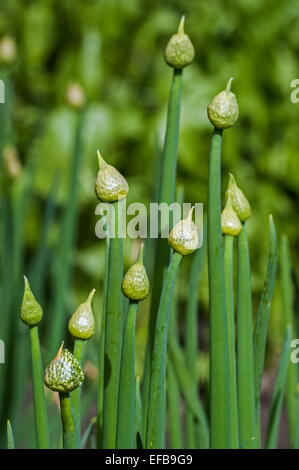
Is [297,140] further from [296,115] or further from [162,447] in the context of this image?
[162,447]

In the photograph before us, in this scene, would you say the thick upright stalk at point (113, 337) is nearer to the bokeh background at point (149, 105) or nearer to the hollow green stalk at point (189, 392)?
Result: the hollow green stalk at point (189, 392)

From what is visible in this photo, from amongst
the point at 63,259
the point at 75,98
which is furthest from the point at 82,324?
the point at 75,98

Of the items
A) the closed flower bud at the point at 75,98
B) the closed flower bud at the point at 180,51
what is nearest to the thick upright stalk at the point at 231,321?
the closed flower bud at the point at 180,51

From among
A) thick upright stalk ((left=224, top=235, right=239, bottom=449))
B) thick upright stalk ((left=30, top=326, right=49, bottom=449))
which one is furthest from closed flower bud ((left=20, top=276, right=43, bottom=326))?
thick upright stalk ((left=224, top=235, right=239, bottom=449))

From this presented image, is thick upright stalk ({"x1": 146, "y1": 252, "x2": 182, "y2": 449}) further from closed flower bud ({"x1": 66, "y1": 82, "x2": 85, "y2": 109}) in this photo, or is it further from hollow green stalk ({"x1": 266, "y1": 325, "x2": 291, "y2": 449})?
closed flower bud ({"x1": 66, "y1": 82, "x2": 85, "y2": 109})

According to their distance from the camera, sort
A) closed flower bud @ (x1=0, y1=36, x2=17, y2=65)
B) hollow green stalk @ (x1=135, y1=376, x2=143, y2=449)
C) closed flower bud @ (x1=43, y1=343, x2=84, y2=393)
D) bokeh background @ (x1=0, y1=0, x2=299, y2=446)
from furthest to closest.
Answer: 1. bokeh background @ (x1=0, y1=0, x2=299, y2=446)
2. closed flower bud @ (x1=0, y1=36, x2=17, y2=65)
3. hollow green stalk @ (x1=135, y1=376, x2=143, y2=449)
4. closed flower bud @ (x1=43, y1=343, x2=84, y2=393)

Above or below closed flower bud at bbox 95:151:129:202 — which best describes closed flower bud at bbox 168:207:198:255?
below

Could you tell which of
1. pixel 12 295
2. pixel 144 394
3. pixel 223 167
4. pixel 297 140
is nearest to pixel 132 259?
pixel 223 167
